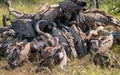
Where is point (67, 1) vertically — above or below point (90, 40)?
above

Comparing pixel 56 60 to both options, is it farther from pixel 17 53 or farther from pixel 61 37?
pixel 61 37

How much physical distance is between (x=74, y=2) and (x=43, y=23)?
0.81 metres

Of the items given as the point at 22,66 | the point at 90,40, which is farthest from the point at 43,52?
the point at 90,40

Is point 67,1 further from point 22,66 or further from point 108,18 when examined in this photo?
Result: point 22,66

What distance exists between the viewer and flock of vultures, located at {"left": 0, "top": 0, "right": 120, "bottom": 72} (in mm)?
6871

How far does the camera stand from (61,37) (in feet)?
25.0

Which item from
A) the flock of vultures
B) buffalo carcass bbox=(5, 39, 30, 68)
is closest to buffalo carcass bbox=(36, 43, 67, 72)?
the flock of vultures

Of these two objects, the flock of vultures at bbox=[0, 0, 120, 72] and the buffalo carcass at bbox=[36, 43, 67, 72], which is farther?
the flock of vultures at bbox=[0, 0, 120, 72]

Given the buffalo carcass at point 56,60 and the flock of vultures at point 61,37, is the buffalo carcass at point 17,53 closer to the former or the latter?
the flock of vultures at point 61,37

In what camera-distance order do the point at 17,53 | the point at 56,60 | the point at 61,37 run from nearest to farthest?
1. the point at 56,60
2. the point at 17,53
3. the point at 61,37

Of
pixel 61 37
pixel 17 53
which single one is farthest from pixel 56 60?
pixel 61 37

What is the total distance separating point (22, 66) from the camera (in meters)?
7.19

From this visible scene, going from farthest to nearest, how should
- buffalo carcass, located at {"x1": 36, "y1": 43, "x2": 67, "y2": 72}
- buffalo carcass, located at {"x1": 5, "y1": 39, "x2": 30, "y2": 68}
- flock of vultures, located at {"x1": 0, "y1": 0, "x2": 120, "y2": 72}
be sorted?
buffalo carcass, located at {"x1": 5, "y1": 39, "x2": 30, "y2": 68}, flock of vultures, located at {"x1": 0, "y1": 0, "x2": 120, "y2": 72}, buffalo carcass, located at {"x1": 36, "y1": 43, "x2": 67, "y2": 72}

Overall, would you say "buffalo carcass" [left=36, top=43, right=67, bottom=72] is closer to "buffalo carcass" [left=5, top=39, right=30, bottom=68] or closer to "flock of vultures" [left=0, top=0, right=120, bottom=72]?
"flock of vultures" [left=0, top=0, right=120, bottom=72]
